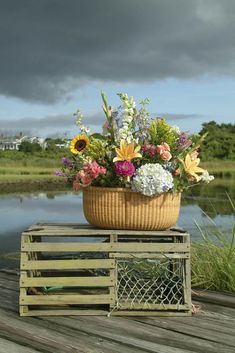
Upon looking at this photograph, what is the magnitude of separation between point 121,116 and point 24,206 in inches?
503

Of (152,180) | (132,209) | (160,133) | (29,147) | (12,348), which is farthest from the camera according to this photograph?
(29,147)

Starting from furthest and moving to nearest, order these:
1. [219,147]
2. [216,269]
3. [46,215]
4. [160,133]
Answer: [219,147] → [46,215] → [216,269] → [160,133]

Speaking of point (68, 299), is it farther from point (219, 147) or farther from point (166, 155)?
point (219, 147)

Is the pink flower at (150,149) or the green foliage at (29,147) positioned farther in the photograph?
the green foliage at (29,147)

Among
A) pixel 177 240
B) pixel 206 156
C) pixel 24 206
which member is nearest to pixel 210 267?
pixel 177 240

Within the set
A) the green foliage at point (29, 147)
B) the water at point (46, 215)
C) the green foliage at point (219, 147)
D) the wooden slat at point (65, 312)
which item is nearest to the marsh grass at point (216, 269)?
the wooden slat at point (65, 312)

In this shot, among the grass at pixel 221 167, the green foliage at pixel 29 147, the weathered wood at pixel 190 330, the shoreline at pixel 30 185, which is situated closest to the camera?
the weathered wood at pixel 190 330

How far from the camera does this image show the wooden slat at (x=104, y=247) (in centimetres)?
255

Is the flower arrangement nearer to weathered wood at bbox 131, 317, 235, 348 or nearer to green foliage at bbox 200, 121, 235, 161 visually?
weathered wood at bbox 131, 317, 235, 348

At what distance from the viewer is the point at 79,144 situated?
2.77m

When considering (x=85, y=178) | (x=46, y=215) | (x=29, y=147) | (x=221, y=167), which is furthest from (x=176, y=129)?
(x=29, y=147)

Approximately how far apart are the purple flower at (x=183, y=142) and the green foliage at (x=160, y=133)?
0.14 ft

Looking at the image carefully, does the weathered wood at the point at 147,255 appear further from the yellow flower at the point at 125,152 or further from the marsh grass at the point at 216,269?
the marsh grass at the point at 216,269

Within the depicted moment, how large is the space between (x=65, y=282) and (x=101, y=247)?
0.83 feet
